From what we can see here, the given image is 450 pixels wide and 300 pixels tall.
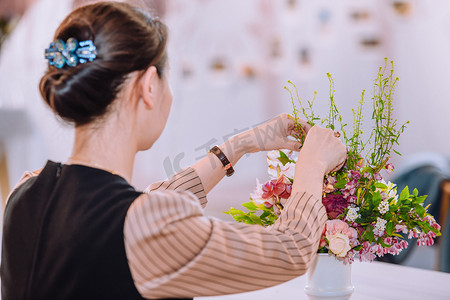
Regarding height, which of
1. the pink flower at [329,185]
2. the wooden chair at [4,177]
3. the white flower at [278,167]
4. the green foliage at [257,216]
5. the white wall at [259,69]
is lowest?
the wooden chair at [4,177]

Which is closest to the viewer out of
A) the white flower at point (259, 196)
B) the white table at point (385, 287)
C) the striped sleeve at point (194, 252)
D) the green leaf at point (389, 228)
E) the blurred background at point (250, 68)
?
the striped sleeve at point (194, 252)

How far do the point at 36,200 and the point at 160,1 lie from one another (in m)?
3.83

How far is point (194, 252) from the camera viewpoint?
2.87ft

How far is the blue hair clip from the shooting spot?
3.08 feet

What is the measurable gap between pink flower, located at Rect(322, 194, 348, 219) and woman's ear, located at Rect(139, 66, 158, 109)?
40 centimetres

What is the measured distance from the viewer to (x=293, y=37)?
4352 millimetres

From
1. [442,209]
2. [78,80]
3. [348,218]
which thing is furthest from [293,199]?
[442,209]

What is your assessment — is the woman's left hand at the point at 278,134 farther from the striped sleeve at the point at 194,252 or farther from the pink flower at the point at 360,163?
the striped sleeve at the point at 194,252

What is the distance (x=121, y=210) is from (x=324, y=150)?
1.35ft

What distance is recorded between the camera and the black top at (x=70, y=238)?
34.6 inches

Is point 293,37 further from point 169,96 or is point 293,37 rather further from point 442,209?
point 169,96

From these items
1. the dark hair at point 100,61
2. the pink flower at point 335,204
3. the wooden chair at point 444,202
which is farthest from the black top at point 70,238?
the wooden chair at point 444,202

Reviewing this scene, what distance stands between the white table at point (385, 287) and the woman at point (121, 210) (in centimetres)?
43

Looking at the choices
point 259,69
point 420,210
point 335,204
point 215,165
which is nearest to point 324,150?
point 335,204
